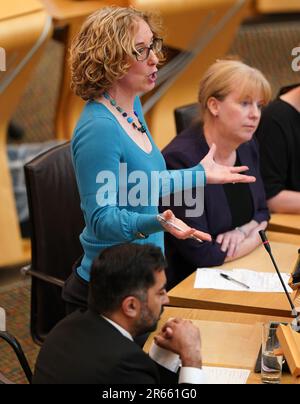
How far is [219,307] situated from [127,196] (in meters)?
0.49

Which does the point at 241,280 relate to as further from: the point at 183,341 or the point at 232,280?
the point at 183,341

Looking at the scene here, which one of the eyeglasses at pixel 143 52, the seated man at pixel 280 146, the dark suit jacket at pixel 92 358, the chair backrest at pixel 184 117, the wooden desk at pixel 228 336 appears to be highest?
the eyeglasses at pixel 143 52

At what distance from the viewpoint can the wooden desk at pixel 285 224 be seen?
131 inches

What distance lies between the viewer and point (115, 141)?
235cm

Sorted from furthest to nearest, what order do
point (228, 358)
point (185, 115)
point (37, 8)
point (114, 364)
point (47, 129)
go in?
1. point (47, 129)
2. point (37, 8)
3. point (185, 115)
4. point (228, 358)
5. point (114, 364)

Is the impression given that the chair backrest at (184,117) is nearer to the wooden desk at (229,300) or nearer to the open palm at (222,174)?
the wooden desk at (229,300)

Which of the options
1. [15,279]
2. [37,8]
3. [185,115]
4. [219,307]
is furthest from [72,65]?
[15,279]

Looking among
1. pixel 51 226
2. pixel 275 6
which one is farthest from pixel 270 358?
pixel 275 6

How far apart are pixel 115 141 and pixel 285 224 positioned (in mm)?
1224

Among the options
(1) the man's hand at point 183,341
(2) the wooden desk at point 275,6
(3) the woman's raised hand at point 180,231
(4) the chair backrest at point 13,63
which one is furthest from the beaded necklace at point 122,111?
(2) the wooden desk at point 275,6

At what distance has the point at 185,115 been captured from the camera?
369cm

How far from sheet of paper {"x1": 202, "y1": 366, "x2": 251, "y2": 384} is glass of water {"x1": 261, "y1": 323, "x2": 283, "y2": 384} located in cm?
5

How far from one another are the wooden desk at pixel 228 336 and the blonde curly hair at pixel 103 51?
2.39 feet
